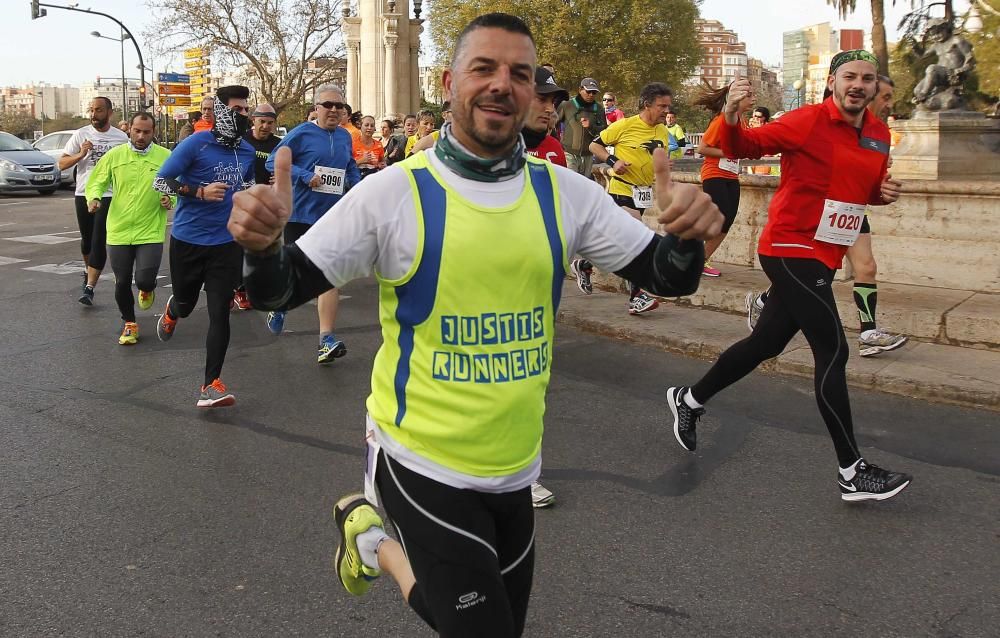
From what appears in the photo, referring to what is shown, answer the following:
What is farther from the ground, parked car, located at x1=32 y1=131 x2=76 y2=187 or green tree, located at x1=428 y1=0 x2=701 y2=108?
green tree, located at x1=428 y1=0 x2=701 y2=108

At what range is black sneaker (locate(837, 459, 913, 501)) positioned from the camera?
4.53 meters

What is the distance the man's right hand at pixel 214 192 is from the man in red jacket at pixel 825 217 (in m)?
3.57

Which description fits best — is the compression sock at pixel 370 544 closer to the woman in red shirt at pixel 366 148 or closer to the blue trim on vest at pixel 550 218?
→ the blue trim on vest at pixel 550 218

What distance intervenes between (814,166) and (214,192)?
3.88 m

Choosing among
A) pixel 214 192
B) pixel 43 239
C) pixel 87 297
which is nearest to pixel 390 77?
pixel 43 239

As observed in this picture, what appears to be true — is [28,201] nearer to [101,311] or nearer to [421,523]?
[101,311]

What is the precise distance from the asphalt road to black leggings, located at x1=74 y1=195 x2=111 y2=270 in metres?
2.84

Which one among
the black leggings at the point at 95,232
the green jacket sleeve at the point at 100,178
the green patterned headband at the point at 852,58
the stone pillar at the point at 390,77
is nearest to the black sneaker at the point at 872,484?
the green patterned headband at the point at 852,58

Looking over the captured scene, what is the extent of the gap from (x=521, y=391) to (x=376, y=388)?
0.39m

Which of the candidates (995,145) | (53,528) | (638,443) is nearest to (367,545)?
(53,528)

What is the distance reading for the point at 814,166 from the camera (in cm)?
484

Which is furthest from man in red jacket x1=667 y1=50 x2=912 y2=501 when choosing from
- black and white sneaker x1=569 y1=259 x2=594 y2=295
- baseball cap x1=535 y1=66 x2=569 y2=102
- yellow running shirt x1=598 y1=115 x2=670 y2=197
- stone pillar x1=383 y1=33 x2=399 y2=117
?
stone pillar x1=383 y1=33 x2=399 y2=117

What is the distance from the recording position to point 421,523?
237cm

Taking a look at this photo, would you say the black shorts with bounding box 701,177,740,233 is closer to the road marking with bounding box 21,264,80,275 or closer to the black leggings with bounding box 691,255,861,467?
the black leggings with bounding box 691,255,861,467
